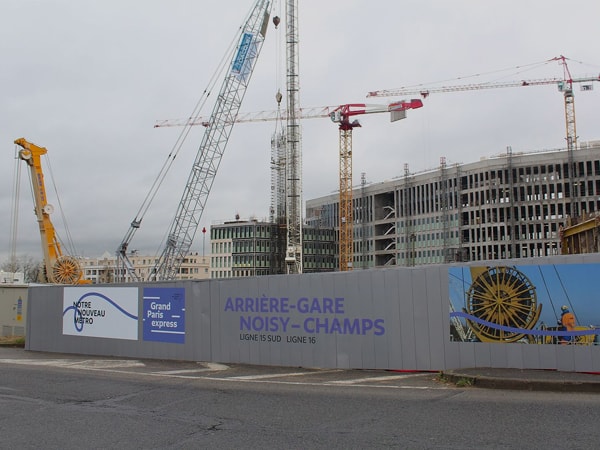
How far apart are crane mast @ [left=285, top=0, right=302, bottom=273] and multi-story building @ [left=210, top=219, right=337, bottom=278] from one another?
19451mm

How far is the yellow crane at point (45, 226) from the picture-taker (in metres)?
46.1

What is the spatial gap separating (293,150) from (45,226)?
5780 cm

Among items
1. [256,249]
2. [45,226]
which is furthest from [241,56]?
[256,249]

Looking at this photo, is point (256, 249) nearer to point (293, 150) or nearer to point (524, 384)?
point (293, 150)

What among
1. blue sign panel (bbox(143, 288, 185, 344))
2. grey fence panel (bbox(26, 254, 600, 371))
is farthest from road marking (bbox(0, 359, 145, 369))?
blue sign panel (bbox(143, 288, 185, 344))

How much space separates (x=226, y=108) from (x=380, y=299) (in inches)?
2127

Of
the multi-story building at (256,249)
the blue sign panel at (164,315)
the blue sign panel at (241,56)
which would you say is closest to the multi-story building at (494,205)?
the multi-story building at (256,249)

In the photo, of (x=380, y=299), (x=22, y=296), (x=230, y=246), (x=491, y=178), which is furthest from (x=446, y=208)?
(x=380, y=299)

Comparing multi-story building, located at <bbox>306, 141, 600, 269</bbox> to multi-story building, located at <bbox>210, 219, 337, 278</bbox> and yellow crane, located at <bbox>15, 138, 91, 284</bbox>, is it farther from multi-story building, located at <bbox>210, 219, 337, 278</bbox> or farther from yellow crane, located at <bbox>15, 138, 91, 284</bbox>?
yellow crane, located at <bbox>15, 138, 91, 284</bbox>

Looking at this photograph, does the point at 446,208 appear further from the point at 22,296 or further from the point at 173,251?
the point at 22,296

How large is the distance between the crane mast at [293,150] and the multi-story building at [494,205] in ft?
93.9

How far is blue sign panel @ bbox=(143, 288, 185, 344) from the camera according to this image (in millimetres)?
16531

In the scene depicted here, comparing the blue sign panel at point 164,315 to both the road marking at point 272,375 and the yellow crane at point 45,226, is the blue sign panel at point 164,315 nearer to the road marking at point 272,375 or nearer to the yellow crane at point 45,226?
the road marking at point 272,375

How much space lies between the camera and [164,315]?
1681 centimetres
